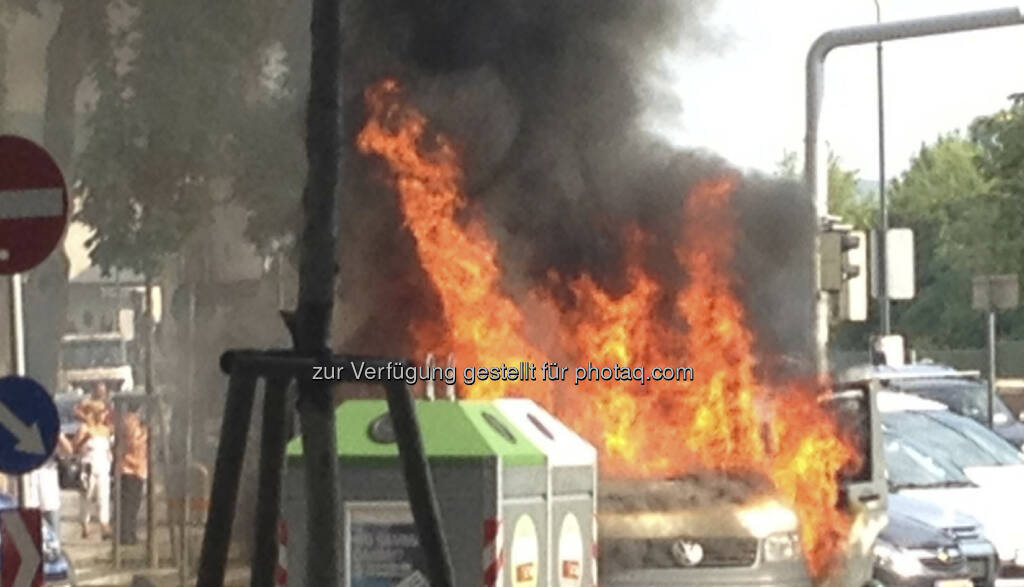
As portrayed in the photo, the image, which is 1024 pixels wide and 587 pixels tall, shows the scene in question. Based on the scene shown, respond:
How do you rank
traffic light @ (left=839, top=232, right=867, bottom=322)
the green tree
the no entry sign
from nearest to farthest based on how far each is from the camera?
the no entry sign, traffic light @ (left=839, top=232, right=867, bottom=322), the green tree

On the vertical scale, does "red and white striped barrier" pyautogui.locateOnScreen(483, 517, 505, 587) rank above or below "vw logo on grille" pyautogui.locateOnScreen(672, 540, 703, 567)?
above

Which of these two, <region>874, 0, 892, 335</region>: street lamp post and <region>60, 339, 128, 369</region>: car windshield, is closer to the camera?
<region>874, 0, 892, 335</region>: street lamp post

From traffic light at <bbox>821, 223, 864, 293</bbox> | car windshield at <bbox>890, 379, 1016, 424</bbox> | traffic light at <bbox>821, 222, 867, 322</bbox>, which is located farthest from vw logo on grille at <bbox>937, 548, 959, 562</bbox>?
car windshield at <bbox>890, 379, 1016, 424</bbox>

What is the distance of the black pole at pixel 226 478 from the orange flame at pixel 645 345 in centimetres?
742

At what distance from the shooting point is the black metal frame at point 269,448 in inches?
220

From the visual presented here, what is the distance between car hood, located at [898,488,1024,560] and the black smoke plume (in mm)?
2127

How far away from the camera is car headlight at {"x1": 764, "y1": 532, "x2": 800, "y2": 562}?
12164 millimetres

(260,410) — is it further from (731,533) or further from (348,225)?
(348,225)

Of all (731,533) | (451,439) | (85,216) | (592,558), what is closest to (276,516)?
(451,439)

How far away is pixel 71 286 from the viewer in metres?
21.0

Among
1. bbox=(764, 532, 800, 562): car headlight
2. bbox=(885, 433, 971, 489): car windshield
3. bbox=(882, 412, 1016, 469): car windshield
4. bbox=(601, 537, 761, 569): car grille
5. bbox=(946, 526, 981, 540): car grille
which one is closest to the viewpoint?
bbox=(601, 537, 761, 569): car grille

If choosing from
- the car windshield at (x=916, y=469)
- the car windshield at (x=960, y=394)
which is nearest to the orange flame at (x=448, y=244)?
the car windshield at (x=916, y=469)

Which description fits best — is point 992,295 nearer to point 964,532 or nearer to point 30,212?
point 964,532

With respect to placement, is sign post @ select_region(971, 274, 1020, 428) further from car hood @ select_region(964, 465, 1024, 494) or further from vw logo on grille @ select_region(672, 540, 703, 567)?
vw logo on grille @ select_region(672, 540, 703, 567)
